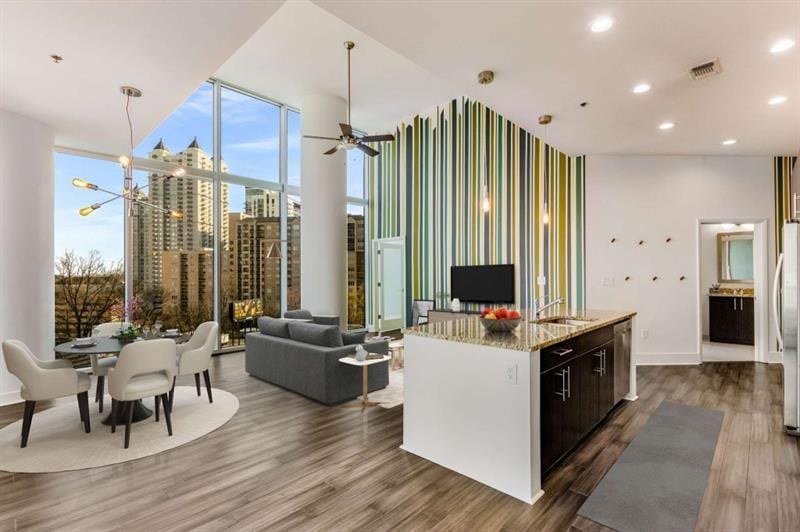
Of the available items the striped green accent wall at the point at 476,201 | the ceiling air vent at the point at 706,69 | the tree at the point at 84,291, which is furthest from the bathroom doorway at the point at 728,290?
the tree at the point at 84,291

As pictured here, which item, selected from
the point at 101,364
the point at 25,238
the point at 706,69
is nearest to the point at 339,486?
the point at 101,364

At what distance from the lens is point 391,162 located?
909cm

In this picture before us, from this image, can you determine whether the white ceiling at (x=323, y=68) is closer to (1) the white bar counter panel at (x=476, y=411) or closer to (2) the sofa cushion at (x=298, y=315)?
(2) the sofa cushion at (x=298, y=315)

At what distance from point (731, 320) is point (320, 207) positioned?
7.61 meters

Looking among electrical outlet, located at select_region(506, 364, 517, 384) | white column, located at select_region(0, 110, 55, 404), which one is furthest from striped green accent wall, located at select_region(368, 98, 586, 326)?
white column, located at select_region(0, 110, 55, 404)

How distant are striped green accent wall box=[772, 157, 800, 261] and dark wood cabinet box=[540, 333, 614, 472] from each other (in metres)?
4.28

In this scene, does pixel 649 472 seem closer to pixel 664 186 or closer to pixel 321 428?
pixel 321 428

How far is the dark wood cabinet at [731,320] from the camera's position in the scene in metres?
7.02

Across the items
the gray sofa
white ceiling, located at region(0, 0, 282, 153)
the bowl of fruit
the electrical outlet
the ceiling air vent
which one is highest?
white ceiling, located at region(0, 0, 282, 153)

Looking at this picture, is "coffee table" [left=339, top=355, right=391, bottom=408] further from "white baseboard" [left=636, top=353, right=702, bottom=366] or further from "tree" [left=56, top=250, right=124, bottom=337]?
"white baseboard" [left=636, top=353, right=702, bottom=366]

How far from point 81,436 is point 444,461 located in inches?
121

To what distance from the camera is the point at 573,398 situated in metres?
2.98

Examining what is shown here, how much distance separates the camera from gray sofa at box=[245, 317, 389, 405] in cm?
417

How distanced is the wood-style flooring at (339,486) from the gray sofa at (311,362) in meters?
0.46
